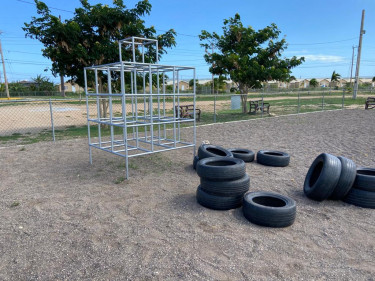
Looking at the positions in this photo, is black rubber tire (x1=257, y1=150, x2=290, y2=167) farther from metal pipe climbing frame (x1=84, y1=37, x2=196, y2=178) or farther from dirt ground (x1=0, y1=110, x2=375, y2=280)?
metal pipe climbing frame (x1=84, y1=37, x2=196, y2=178)

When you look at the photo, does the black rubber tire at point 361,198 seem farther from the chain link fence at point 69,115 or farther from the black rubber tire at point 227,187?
the chain link fence at point 69,115

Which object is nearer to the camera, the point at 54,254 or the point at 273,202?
the point at 54,254

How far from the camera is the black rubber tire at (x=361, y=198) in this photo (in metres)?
3.78

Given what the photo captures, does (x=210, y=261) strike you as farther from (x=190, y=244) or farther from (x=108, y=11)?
(x=108, y=11)

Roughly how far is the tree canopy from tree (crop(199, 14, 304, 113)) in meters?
6.37

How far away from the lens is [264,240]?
2971mm

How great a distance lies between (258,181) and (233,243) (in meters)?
2.11

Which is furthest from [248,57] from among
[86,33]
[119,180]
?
[119,180]

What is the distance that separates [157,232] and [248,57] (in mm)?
14609

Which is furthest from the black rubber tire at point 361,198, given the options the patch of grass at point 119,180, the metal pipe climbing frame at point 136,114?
the patch of grass at point 119,180

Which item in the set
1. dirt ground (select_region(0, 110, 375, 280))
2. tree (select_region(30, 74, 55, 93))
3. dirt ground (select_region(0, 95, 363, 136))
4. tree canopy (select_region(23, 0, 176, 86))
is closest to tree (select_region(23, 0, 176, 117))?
tree canopy (select_region(23, 0, 176, 86))

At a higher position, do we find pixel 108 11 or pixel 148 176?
pixel 108 11

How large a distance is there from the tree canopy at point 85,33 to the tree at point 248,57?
637 cm

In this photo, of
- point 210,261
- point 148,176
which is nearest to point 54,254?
point 210,261
